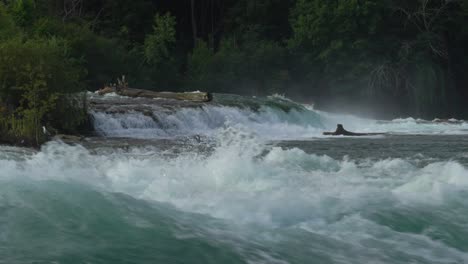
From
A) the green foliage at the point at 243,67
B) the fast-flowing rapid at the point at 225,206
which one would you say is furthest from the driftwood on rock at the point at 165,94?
the green foliage at the point at 243,67

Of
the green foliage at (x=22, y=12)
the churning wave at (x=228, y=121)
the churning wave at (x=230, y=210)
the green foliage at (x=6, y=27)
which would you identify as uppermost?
the green foliage at (x=22, y=12)

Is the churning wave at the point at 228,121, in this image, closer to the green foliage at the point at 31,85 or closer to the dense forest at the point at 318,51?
the green foliage at the point at 31,85

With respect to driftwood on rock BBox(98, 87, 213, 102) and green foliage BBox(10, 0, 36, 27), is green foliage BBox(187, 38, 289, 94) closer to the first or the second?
green foliage BBox(10, 0, 36, 27)

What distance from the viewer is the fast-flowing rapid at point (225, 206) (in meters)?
6.55

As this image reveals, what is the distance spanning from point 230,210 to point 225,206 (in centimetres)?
18

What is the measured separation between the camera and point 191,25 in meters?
43.4

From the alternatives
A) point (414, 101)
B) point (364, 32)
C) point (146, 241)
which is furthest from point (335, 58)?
point (146, 241)

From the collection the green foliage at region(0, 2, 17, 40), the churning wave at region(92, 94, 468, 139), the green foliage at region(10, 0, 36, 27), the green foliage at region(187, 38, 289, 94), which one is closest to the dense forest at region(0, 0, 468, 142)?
the green foliage at region(187, 38, 289, 94)

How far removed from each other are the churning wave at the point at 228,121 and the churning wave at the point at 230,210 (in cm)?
639

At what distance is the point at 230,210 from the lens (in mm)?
8148

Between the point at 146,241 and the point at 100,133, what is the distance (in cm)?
1115

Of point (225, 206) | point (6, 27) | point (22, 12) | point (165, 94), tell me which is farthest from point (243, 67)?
point (225, 206)

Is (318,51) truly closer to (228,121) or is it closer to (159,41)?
(159,41)

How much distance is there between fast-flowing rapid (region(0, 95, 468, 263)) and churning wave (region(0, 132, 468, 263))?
0.02m
